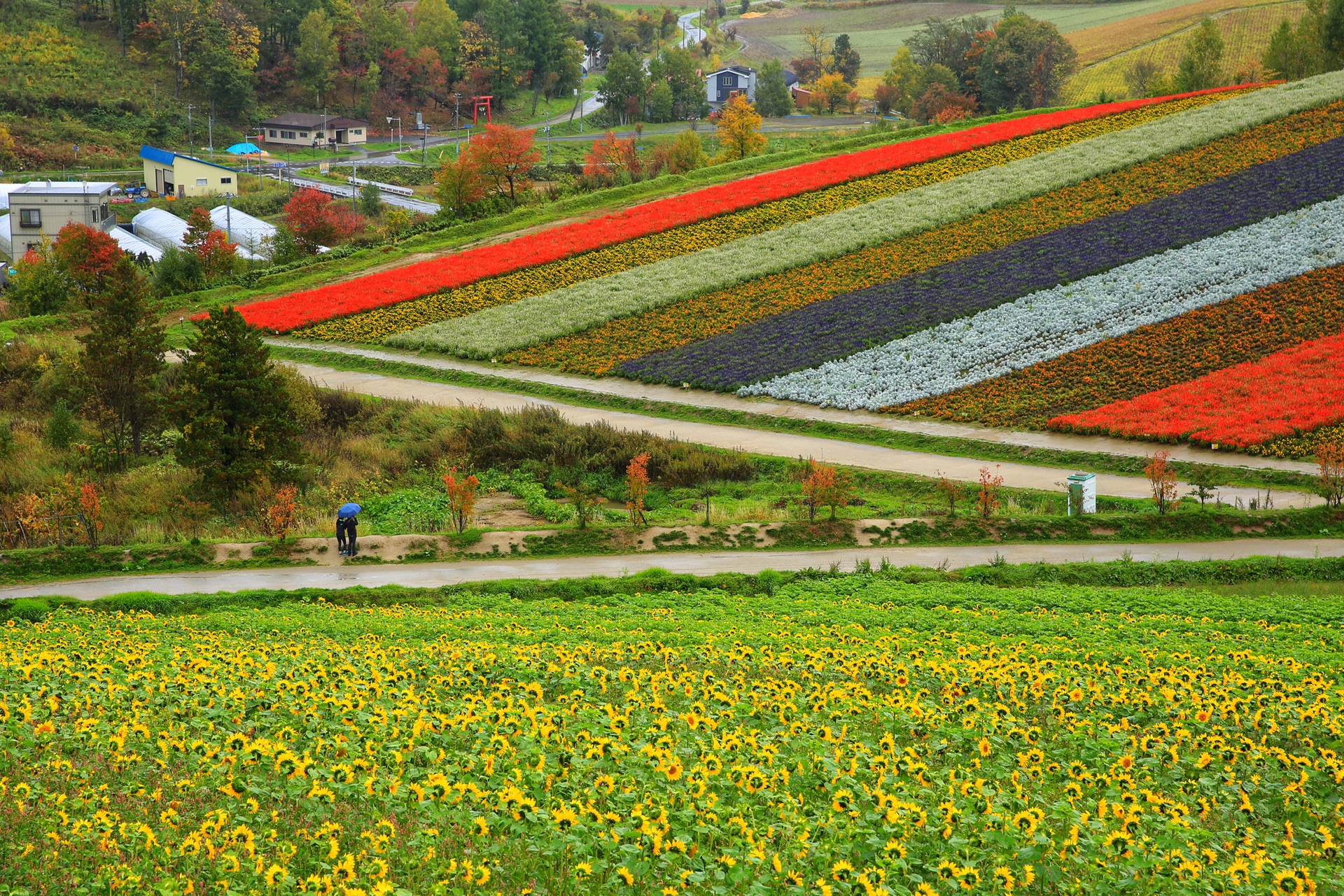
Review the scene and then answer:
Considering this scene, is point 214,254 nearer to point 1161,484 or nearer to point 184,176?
point 1161,484

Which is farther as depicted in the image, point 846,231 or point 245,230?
point 245,230

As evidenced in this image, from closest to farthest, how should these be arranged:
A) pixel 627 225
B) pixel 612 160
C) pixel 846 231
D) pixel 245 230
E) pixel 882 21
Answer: pixel 846 231 < pixel 627 225 < pixel 245 230 < pixel 612 160 < pixel 882 21

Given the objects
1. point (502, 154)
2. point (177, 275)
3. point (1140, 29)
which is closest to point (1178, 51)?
point (1140, 29)

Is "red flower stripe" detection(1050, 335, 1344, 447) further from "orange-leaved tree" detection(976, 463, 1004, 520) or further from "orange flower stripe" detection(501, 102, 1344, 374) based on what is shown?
"orange flower stripe" detection(501, 102, 1344, 374)

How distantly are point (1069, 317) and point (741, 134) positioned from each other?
51045mm

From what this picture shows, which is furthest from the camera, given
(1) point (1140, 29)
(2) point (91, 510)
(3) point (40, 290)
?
(1) point (1140, 29)

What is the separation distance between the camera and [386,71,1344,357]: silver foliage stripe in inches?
1706

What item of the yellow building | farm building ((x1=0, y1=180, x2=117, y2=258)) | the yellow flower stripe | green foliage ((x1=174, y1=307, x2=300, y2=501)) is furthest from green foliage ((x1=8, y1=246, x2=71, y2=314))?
the yellow building

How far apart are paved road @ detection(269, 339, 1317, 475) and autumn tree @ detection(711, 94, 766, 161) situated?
43181 mm

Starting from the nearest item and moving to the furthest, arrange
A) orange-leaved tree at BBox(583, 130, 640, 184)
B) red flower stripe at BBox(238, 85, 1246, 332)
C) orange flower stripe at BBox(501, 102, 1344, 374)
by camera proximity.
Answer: orange flower stripe at BBox(501, 102, 1344, 374), red flower stripe at BBox(238, 85, 1246, 332), orange-leaved tree at BBox(583, 130, 640, 184)

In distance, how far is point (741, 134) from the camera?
83.6 meters

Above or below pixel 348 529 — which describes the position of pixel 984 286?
above

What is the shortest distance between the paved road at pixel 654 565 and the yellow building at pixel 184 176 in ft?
280

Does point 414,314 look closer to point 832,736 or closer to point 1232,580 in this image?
point 1232,580
